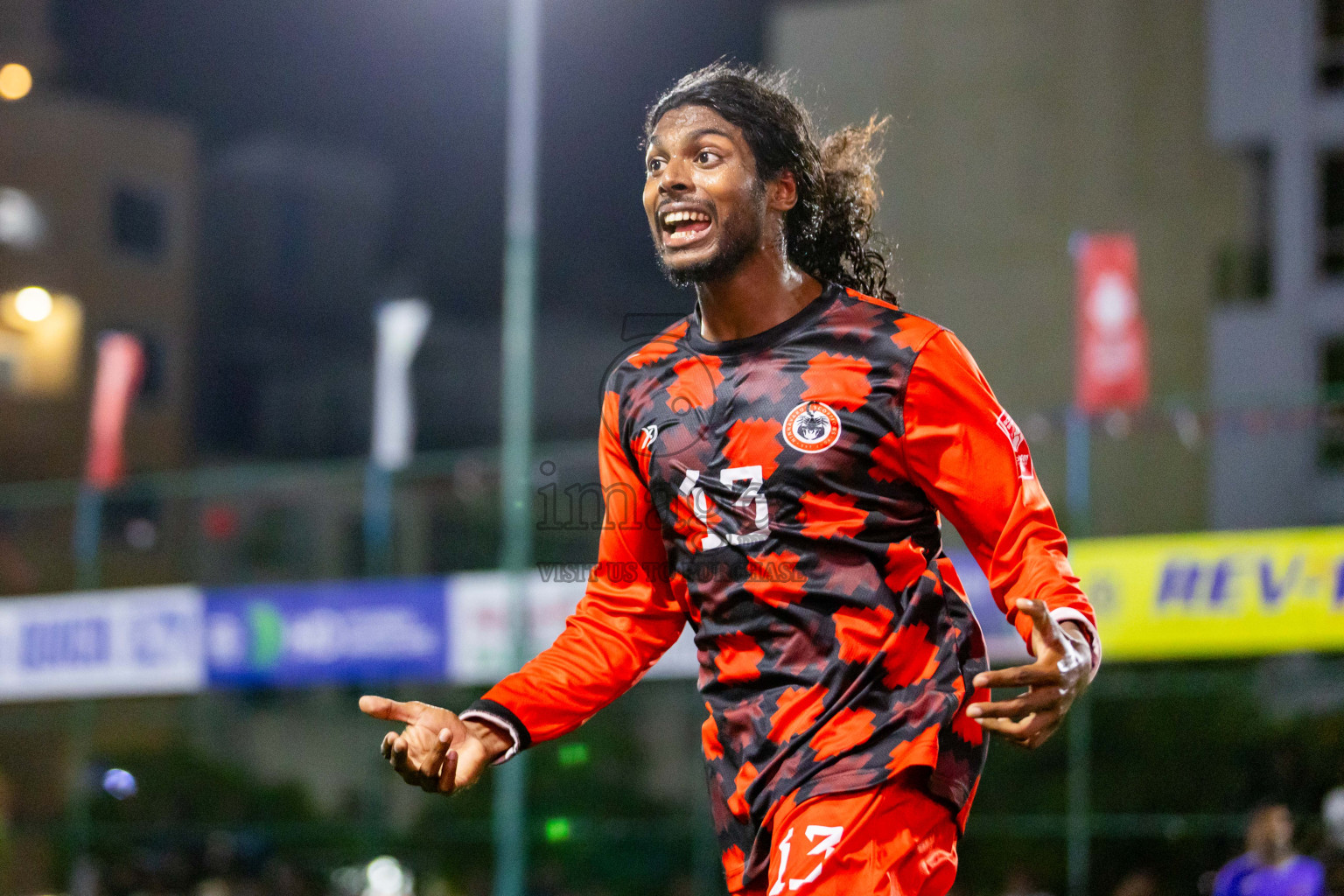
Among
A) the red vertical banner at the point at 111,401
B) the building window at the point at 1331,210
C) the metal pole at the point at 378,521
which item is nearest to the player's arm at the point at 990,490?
the metal pole at the point at 378,521

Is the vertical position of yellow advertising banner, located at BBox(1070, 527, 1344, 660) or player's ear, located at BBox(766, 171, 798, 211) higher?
player's ear, located at BBox(766, 171, 798, 211)

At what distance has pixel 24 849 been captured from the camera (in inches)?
511

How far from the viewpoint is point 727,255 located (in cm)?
288

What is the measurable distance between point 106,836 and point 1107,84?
62.4 ft

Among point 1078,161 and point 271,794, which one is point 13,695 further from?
point 1078,161

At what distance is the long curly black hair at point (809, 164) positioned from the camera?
298 cm

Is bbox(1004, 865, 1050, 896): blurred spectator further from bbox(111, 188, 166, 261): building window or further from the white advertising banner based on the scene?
bbox(111, 188, 166, 261): building window

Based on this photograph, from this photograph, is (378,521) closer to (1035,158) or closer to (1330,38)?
(1035,158)

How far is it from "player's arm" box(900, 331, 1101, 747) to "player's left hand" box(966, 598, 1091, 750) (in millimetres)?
17

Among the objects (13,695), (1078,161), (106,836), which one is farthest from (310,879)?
(1078,161)

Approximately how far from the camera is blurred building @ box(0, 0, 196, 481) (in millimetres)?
30031

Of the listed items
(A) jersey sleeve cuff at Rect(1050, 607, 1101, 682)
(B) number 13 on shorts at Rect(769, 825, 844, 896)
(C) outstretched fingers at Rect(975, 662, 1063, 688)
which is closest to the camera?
(C) outstretched fingers at Rect(975, 662, 1063, 688)

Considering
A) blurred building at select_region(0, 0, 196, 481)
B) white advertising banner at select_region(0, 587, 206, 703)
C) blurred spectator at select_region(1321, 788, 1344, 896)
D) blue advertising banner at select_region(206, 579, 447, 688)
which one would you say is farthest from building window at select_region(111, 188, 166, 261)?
blurred spectator at select_region(1321, 788, 1344, 896)

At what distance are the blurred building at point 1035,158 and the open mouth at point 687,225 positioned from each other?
2042 centimetres
